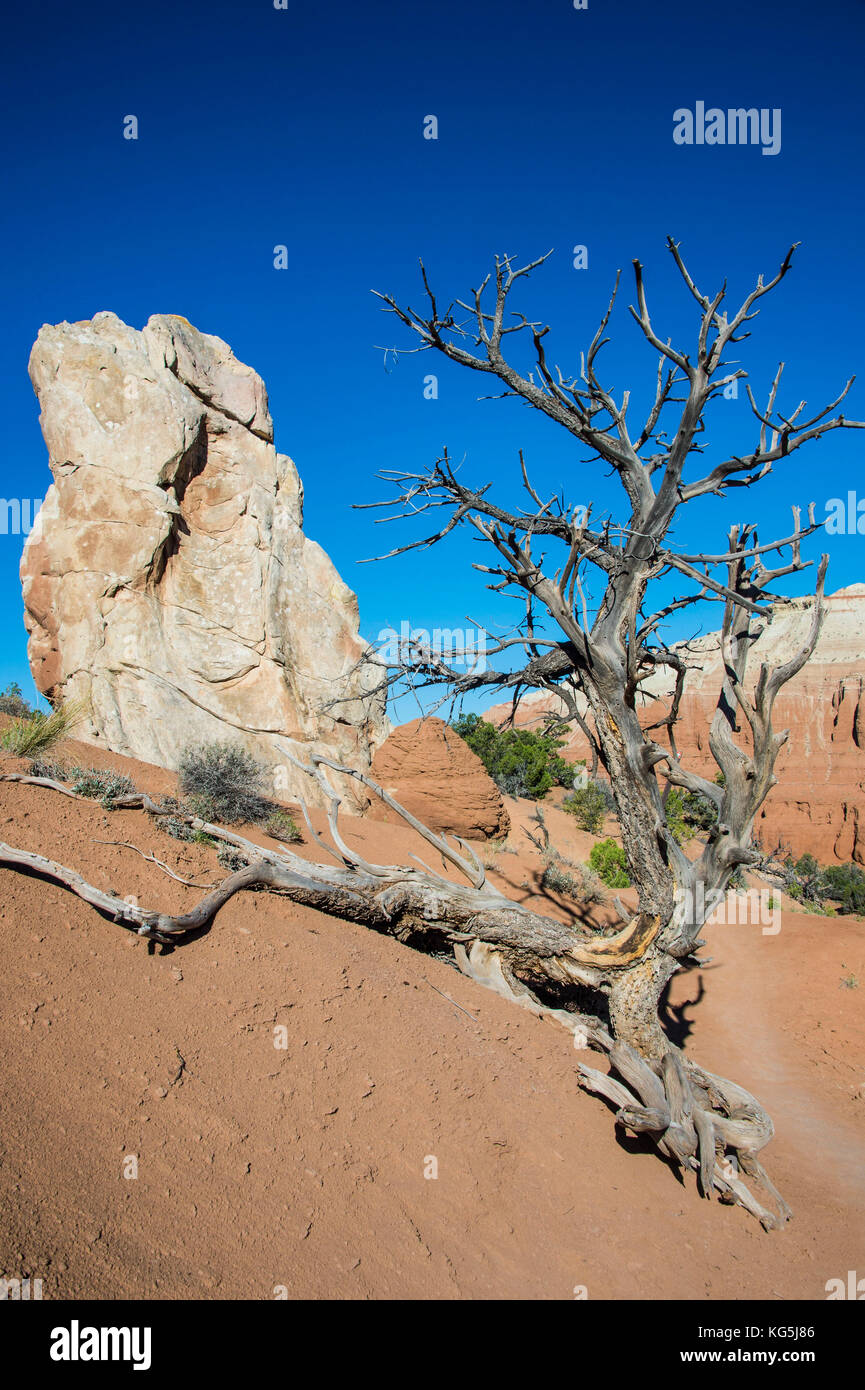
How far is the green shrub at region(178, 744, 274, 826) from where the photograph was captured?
7863 mm

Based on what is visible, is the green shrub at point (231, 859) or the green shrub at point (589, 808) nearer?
the green shrub at point (231, 859)

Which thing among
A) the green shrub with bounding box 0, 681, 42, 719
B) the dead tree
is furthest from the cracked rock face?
the dead tree

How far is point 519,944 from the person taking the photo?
6398 mm

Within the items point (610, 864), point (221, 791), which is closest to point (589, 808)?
point (610, 864)

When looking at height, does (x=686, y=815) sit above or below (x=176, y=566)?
below

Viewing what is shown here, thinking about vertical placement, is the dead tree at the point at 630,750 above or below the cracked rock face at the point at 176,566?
below

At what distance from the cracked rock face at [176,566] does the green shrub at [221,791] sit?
2.65m

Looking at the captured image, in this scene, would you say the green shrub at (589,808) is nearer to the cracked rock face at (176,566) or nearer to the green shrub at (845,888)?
the green shrub at (845,888)

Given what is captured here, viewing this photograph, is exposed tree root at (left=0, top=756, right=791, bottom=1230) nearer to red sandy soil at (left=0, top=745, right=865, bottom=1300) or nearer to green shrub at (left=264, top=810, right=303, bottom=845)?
red sandy soil at (left=0, top=745, right=865, bottom=1300)

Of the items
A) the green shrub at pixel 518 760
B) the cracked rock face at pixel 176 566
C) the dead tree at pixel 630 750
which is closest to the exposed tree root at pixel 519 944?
the dead tree at pixel 630 750

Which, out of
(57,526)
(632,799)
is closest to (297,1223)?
(632,799)

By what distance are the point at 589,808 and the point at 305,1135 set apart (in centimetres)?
1587

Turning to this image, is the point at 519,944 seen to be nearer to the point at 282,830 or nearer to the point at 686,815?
the point at 282,830

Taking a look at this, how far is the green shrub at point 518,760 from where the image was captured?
22203 millimetres
